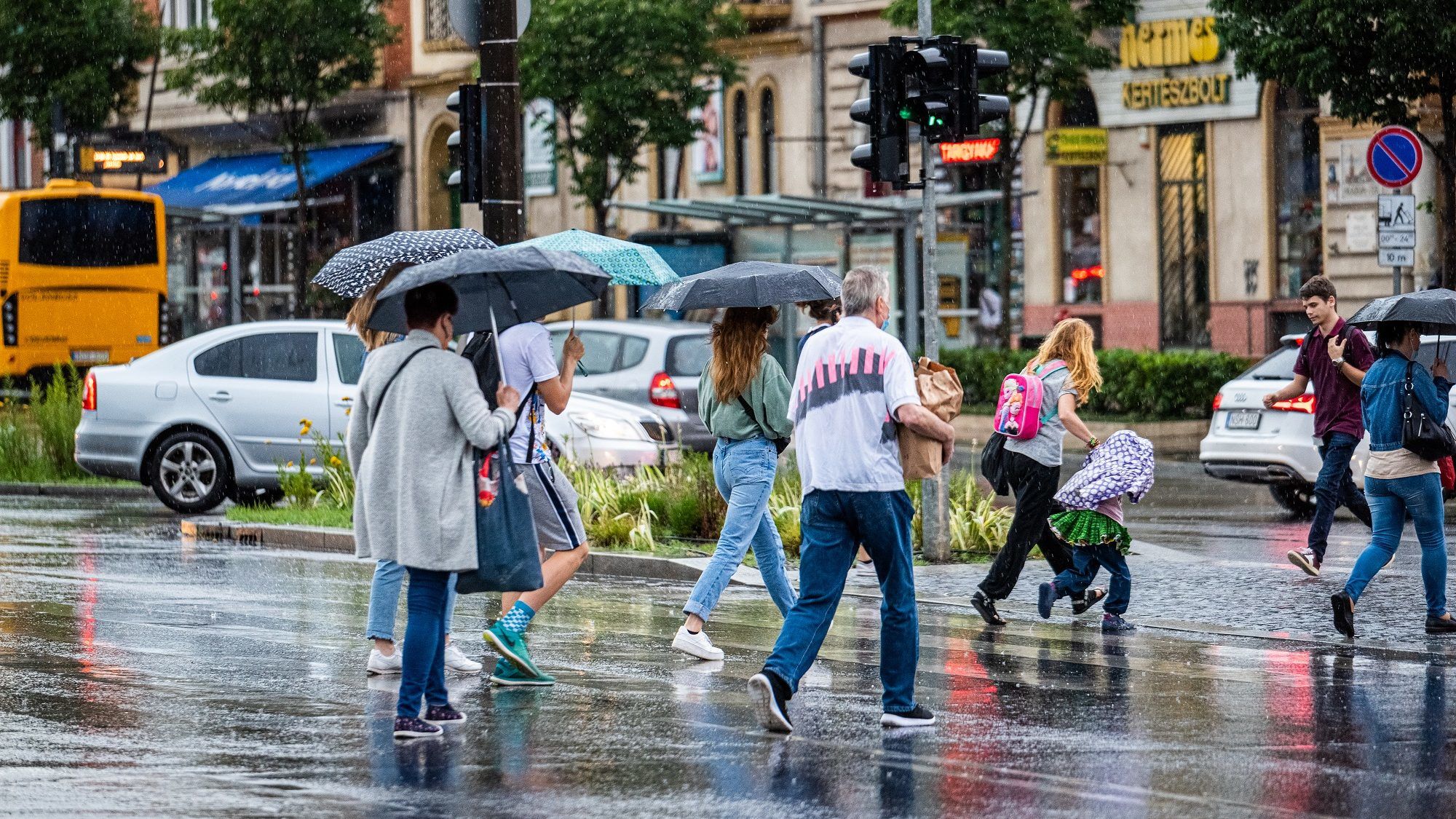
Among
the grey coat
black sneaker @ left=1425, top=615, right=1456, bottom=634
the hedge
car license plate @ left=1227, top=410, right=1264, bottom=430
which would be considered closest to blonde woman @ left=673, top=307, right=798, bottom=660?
the grey coat

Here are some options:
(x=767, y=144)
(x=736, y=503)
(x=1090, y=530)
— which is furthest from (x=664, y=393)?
(x=767, y=144)

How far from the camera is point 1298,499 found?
58.9 feet

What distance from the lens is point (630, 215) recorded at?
41.3 metres

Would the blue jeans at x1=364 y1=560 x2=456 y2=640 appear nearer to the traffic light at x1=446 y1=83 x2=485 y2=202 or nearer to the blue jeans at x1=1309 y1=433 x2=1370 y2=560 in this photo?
the traffic light at x1=446 y1=83 x2=485 y2=202

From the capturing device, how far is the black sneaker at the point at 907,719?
8.05 metres

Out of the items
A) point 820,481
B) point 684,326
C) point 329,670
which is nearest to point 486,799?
point 820,481

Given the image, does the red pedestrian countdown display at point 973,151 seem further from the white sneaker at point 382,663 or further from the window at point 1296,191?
the white sneaker at point 382,663

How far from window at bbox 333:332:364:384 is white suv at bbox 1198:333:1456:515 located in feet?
22.5

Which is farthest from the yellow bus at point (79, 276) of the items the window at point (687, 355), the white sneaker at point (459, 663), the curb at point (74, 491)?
the white sneaker at point (459, 663)

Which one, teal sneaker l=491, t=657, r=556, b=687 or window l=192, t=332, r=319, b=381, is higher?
window l=192, t=332, r=319, b=381

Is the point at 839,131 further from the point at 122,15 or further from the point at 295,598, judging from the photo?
the point at 295,598

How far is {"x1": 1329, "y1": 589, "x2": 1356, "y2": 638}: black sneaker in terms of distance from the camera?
10.6 m

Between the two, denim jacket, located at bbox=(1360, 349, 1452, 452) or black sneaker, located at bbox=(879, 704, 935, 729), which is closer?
black sneaker, located at bbox=(879, 704, 935, 729)

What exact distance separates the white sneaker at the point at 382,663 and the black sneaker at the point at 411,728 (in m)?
1.55
